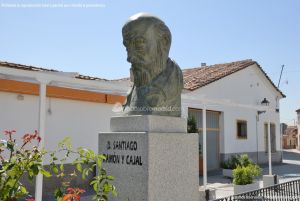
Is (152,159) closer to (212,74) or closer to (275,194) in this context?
(275,194)

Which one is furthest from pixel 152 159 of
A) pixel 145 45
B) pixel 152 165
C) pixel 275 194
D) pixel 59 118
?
pixel 59 118

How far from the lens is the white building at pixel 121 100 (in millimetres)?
7889

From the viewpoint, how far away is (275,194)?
6.48 meters

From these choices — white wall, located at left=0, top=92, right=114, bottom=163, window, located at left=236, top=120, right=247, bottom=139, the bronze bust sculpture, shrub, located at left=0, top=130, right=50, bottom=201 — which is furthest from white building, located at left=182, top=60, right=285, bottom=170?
shrub, located at left=0, top=130, right=50, bottom=201

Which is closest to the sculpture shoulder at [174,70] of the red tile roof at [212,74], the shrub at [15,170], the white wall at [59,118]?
the shrub at [15,170]

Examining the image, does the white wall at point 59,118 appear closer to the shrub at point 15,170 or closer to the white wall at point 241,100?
the white wall at point 241,100

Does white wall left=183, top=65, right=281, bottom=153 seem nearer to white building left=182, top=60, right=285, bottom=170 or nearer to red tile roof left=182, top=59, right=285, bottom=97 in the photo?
white building left=182, top=60, right=285, bottom=170

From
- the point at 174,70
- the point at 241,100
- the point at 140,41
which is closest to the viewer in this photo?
the point at 140,41

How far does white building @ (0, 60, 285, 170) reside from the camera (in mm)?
7889

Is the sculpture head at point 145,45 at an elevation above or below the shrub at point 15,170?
above

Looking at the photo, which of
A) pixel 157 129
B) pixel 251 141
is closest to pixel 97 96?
pixel 157 129

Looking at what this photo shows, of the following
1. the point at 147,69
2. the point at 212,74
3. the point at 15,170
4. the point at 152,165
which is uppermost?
the point at 212,74

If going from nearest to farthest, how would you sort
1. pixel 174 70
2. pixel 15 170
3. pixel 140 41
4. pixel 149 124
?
pixel 15 170 < pixel 149 124 < pixel 140 41 < pixel 174 70

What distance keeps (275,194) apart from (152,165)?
3.69 metres
